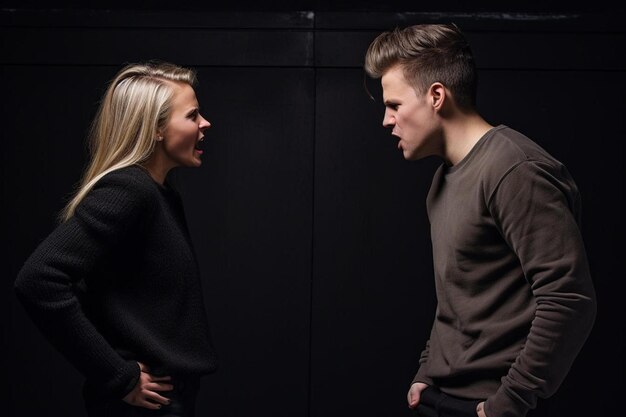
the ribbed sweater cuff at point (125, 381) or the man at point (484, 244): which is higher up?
the man at point (484, 244)

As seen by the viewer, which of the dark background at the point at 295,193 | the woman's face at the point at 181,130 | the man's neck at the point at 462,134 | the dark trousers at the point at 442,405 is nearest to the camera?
the dark trousers at the point at 442,405

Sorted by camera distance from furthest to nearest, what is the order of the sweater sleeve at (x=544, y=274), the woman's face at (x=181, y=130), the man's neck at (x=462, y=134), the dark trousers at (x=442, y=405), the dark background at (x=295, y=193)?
the dark background at (x=295, y=193) < the woman's face at (x=181, y=130) < the man's neck at (x=462, y=134) < the dark trousers at (x=442, y=405) < the sweater sleeve at (x=544, y=274)

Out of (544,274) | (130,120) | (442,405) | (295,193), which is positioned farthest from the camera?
(295,193)

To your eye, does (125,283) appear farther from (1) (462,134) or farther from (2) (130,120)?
(1) (462,134)

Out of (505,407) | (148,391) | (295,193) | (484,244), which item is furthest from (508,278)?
(295,193)

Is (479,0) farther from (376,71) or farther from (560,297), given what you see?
(560,297)

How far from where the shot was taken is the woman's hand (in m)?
1.86

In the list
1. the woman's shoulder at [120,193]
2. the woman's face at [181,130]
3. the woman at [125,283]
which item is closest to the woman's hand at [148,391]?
the woman at [125,283]

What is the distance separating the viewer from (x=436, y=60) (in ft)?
6.34

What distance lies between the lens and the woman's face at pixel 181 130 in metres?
2.05

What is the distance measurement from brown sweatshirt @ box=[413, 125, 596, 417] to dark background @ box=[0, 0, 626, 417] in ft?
5.30

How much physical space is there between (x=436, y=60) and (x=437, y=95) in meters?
0.08

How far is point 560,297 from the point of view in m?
1.66

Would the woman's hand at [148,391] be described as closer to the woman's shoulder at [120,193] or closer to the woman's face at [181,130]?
the woman's shoulder at [120,193]
